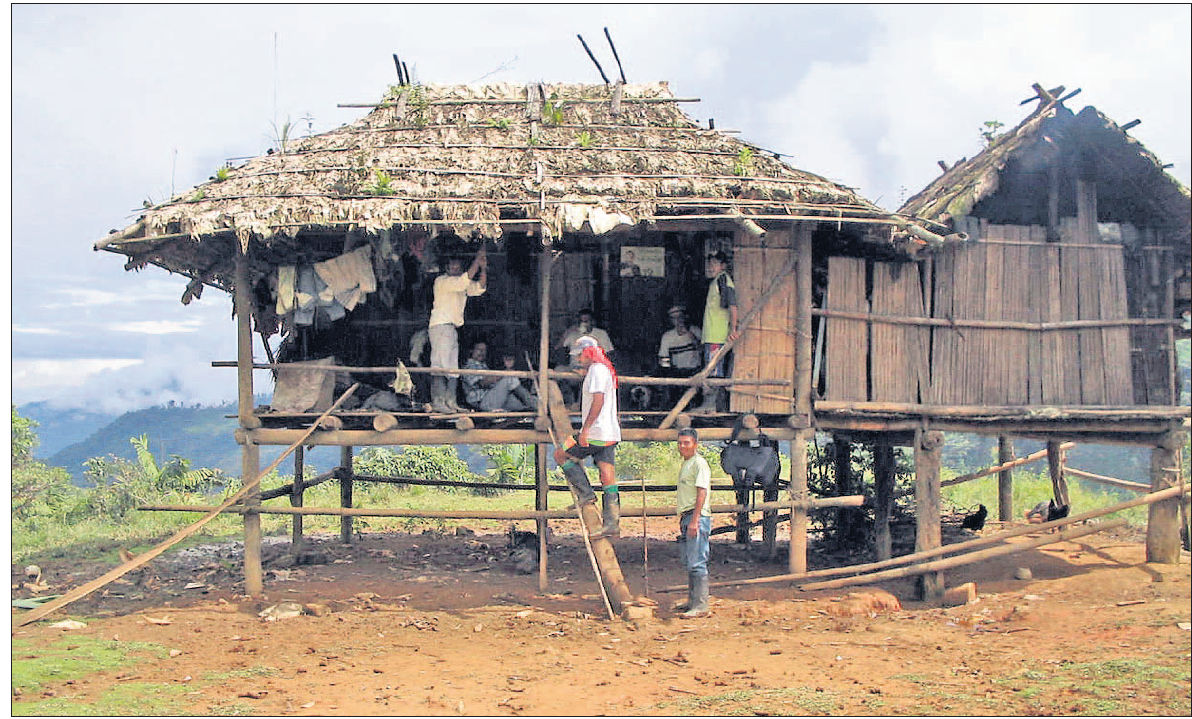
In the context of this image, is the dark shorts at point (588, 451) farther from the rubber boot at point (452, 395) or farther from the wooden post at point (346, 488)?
the wooden post at point (346, 488)

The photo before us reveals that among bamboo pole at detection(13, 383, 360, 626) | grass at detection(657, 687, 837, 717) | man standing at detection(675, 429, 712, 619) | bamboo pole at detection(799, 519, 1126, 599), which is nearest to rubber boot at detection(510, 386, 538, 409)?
bamboo pole at detection(13, 383, 360, 626)

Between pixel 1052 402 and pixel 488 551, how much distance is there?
24.2 feet

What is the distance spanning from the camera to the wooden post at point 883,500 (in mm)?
12031

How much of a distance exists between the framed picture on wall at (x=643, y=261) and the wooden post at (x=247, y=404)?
14.1 ft

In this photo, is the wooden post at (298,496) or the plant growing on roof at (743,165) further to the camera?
the wooden post at (298,496)

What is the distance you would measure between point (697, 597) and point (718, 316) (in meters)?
2.93

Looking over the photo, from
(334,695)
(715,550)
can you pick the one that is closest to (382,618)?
(334,695)

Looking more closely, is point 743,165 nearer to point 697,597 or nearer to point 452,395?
point 452,395

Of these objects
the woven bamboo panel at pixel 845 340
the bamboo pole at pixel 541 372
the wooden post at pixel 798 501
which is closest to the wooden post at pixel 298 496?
the bamboo pole at pixel 541 372

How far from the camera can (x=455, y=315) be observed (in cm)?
1059

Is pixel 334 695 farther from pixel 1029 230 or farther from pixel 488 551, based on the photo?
pixel 1029 230

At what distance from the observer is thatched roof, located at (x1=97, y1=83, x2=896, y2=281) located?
9.92m

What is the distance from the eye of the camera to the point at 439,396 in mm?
10828

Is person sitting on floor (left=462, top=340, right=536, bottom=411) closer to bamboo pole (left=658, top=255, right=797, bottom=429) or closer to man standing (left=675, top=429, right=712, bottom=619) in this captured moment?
bamboo pole (left=658, top=255, right=797, bottom=429)
